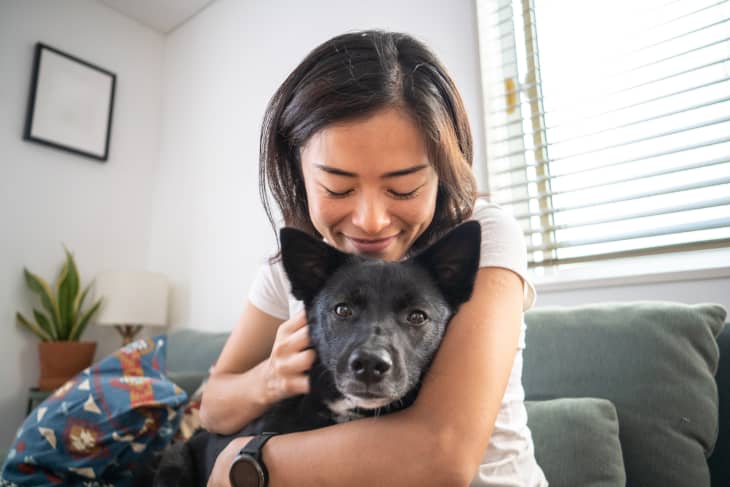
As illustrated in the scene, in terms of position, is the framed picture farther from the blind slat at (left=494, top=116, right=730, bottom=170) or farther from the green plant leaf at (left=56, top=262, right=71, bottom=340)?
the blind slat at (left=494, top=116, right=730, bottom=170)

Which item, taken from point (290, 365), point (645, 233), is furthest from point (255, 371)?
point (645, 233)

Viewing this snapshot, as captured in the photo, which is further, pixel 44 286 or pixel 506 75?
pixel 44 286

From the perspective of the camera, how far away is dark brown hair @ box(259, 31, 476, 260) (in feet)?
2.97

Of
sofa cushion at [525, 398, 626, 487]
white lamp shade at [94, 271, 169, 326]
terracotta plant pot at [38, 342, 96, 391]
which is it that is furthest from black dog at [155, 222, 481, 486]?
terracotta plant pot at [38, 342, 96, 391]

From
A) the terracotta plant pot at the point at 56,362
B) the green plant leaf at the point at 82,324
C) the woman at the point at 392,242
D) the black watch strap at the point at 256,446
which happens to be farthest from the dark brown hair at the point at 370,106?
the green plant leaf at the point at 82,324

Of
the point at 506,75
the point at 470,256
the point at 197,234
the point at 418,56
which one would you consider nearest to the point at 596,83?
the point at 506,75

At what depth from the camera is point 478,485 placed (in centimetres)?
81

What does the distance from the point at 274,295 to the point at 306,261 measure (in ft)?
0.75

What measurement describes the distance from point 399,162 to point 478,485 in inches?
24.0

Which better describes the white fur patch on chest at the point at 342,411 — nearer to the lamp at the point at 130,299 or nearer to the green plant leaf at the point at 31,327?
the lamp at the point at 130,299

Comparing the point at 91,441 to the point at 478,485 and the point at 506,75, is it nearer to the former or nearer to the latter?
the point at 478,485

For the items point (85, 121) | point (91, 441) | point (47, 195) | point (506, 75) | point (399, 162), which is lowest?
point (91, 441)

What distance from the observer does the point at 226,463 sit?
2.80 feet

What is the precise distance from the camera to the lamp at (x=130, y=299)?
3.44 metres
